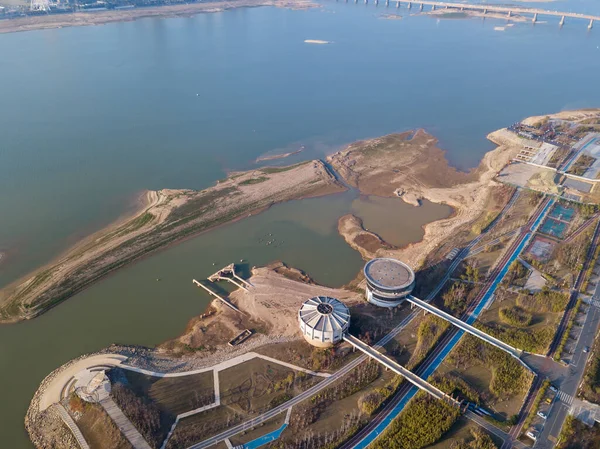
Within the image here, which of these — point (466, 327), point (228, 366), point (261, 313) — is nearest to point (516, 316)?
point (466, 327)

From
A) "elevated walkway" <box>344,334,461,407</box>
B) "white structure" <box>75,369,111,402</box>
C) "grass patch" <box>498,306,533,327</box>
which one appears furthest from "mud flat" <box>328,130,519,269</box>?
"white structure" <box>75,369,111,402</box>

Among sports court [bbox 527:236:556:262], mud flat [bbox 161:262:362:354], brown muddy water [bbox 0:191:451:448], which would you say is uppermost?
sports court [bbox 527:236:556:262]

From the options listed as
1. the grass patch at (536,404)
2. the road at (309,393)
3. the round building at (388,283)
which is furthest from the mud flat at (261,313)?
the grass patch at (536,404)

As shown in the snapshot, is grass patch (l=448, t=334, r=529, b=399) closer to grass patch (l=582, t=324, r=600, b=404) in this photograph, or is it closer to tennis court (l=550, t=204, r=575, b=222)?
grass patch (l=582, t=324, r=600, b=404)

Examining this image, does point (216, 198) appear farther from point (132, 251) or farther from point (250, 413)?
point (250, 413)

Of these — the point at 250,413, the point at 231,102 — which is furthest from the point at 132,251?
the point at 231,102
